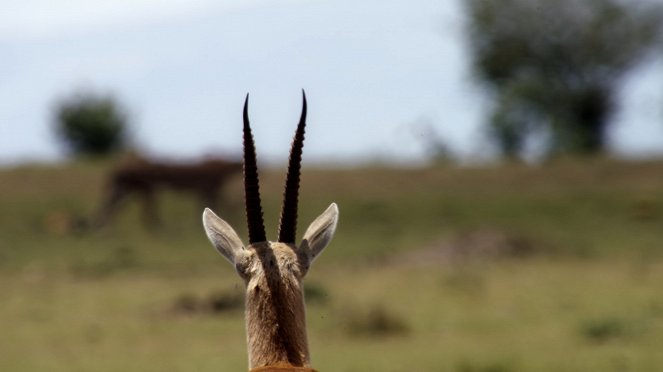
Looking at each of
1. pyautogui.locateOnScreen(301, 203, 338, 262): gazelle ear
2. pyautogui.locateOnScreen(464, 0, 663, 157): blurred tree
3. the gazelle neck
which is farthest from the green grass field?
pyautogui.locateOnScreen(464, 0, 663, 157): blurred tree

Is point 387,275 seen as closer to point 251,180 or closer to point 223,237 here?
point 223,237

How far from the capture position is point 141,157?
104 feet

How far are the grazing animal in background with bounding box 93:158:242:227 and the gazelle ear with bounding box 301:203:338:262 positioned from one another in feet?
79.0

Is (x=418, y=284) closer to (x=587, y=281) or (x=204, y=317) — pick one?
(x=587, y=281)

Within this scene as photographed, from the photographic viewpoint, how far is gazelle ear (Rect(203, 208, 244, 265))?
657 cm

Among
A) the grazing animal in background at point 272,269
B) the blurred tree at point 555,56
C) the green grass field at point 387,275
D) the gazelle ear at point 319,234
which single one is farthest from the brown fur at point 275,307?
the blurred tree at point 555,56

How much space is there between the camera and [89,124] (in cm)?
4678

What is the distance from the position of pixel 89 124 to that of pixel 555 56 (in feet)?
51.2

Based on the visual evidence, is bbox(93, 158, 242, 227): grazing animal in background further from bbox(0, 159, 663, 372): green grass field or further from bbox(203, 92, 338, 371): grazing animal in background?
bbox(203, 92, 338, 371): grazing animal in background

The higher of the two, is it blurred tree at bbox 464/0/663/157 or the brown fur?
blurred tree at bbox 464/0/663/157

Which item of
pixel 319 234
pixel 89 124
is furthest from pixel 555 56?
pixel 319 234

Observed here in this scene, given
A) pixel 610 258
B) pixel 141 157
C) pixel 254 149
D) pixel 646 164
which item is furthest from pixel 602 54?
pixel 254 149

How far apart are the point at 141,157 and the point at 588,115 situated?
19.4 m

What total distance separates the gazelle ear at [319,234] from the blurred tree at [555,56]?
3878 centimetres
